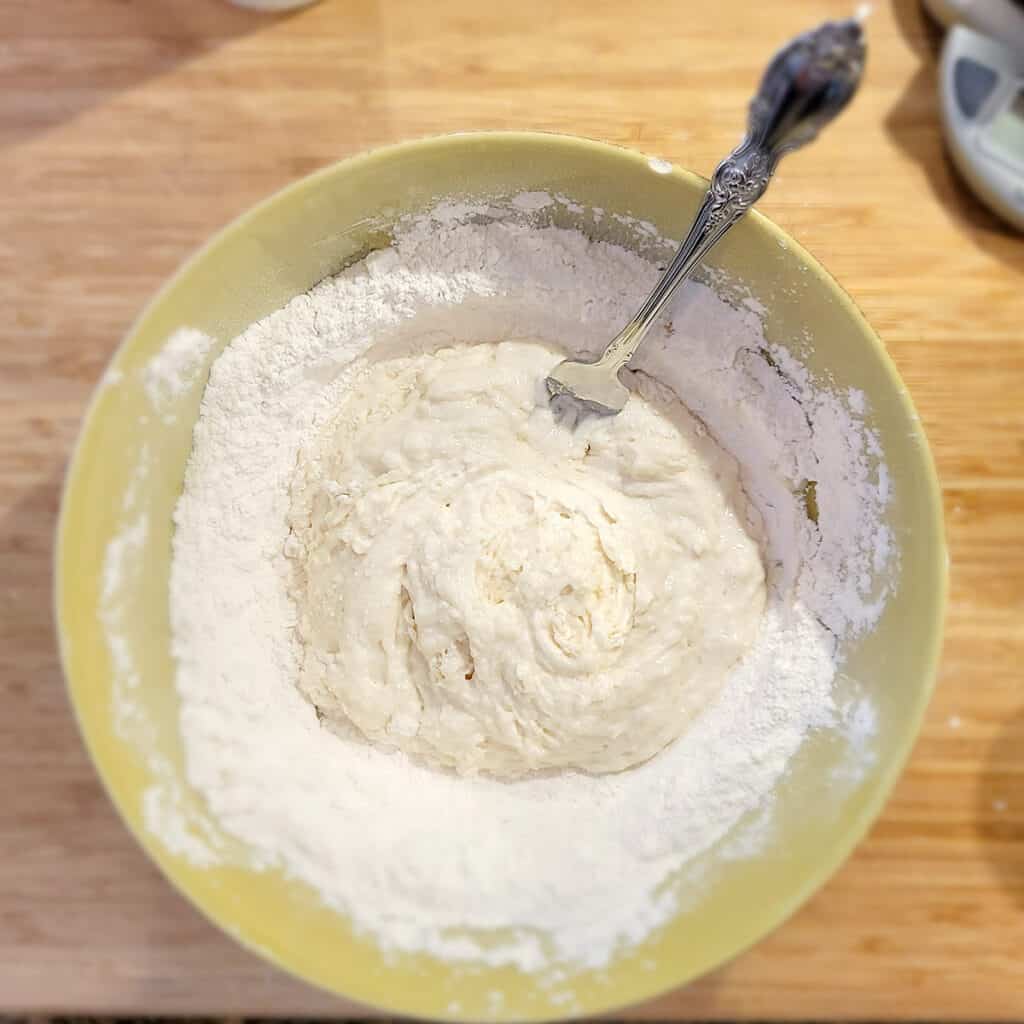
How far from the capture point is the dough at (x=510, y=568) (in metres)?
0.99

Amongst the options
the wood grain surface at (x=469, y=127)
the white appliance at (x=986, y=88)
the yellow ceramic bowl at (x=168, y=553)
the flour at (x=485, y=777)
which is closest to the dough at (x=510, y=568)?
the flour at (x=485, y=777)

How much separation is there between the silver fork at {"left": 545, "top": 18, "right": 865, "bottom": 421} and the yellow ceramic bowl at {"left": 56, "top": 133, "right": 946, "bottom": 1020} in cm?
4

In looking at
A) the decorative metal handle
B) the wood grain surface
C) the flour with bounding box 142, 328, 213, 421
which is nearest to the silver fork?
the decorative metal handle

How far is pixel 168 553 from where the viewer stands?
36.7 inches

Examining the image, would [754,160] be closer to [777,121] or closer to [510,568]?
[777,121]

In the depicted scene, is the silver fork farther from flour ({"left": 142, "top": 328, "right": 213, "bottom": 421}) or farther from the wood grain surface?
flour ({"left": 142, "top": 328, "right": 213, "bottom": 421})

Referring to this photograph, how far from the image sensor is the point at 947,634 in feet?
3.36

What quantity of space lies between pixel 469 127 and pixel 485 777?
0.82 m

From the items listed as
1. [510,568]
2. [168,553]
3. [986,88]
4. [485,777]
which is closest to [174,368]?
[168,553]

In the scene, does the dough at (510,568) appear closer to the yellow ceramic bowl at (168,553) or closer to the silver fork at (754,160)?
the silver fork at (754,160)

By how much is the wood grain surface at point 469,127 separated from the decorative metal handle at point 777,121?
0.81ft

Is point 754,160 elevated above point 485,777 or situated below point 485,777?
above

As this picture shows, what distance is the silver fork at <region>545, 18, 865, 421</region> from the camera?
2.23 ft

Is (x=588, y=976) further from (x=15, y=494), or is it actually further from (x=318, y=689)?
(x=15, y=494)
